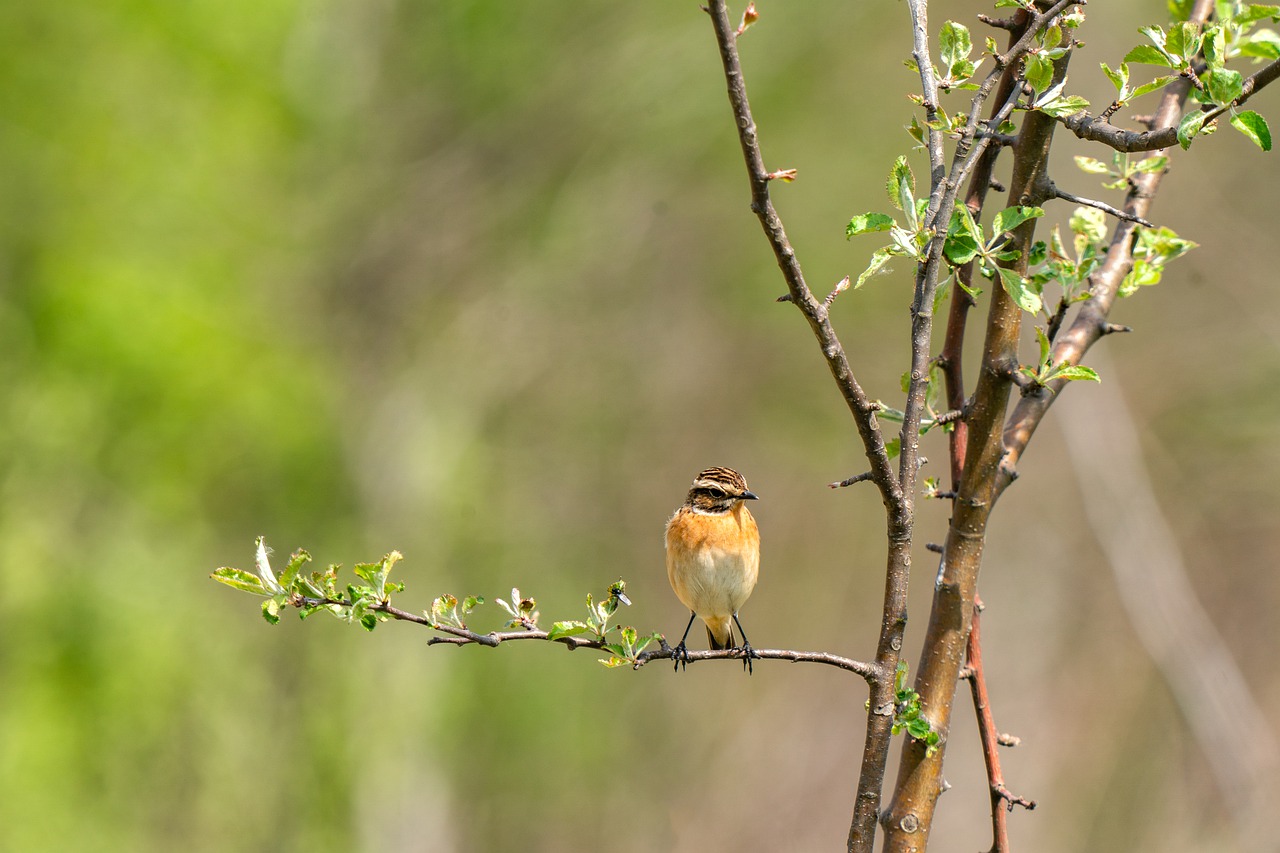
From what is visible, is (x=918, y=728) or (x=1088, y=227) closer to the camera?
(x=918, y=728)

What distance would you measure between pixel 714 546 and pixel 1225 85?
9.53 feet

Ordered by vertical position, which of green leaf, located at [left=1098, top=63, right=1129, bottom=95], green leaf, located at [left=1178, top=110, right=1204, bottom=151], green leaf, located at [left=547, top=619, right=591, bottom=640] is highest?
green leaf, located at [left=1098, top=63, right=1129, bottom=95]

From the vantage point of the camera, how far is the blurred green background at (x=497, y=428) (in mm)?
10984

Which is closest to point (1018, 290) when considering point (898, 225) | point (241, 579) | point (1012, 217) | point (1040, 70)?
point (1012, 217)

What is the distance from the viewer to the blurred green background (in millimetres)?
10984

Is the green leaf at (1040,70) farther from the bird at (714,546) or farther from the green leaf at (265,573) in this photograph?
the bird at (714,546)

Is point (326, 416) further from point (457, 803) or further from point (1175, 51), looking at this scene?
point (1175, 51)

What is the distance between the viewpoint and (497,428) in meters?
14.8

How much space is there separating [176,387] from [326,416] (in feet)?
7.53

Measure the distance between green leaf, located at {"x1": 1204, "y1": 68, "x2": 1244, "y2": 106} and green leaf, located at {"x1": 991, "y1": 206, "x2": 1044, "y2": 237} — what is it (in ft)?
1.10

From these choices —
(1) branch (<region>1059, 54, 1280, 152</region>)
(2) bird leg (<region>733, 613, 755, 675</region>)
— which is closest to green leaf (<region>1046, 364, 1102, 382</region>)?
(1) branch (<region>1059, 54, 1280, 152</region>)

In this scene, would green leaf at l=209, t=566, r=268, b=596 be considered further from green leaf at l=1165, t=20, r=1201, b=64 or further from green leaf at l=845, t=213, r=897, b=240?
green leaf at l=1165, t=20, r=1201, b=64

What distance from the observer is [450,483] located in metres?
14.3

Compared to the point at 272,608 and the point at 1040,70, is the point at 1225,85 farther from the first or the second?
the point at 272,608
